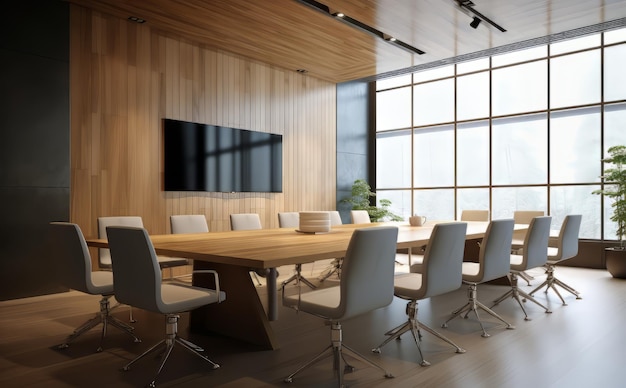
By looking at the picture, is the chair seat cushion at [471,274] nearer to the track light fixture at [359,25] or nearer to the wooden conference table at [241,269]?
the wooden conference table at [241,269]

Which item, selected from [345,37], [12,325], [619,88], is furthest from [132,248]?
[619,88]

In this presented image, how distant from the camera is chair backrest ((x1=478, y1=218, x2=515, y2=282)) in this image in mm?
3666

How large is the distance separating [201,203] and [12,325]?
3255mm

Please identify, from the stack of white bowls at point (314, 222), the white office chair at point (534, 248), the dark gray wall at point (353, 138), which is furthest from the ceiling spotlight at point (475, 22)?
the dark gray wall at point (353, 138)

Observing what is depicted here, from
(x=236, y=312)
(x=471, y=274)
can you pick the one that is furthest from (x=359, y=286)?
(x=471, y=274)

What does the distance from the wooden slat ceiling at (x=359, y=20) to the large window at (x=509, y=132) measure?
1.19 metres

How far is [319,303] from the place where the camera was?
2.69 metres

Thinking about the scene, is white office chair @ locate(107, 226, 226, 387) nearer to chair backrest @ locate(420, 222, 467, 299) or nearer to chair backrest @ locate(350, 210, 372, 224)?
chair backrest @ locate(420, 222, 467, 299)

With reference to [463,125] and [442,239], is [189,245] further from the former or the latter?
[463,125]

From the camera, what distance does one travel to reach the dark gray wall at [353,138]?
966 centimetres

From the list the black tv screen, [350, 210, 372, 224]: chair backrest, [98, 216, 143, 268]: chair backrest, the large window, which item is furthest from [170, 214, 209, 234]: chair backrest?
the large window

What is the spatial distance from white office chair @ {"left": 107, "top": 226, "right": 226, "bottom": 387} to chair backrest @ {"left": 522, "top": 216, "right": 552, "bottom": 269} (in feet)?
9.11

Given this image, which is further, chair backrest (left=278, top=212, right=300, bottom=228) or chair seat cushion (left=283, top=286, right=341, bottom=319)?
chair backrest (left=278, top=212, right=300, bottom=228)

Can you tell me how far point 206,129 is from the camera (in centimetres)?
710
